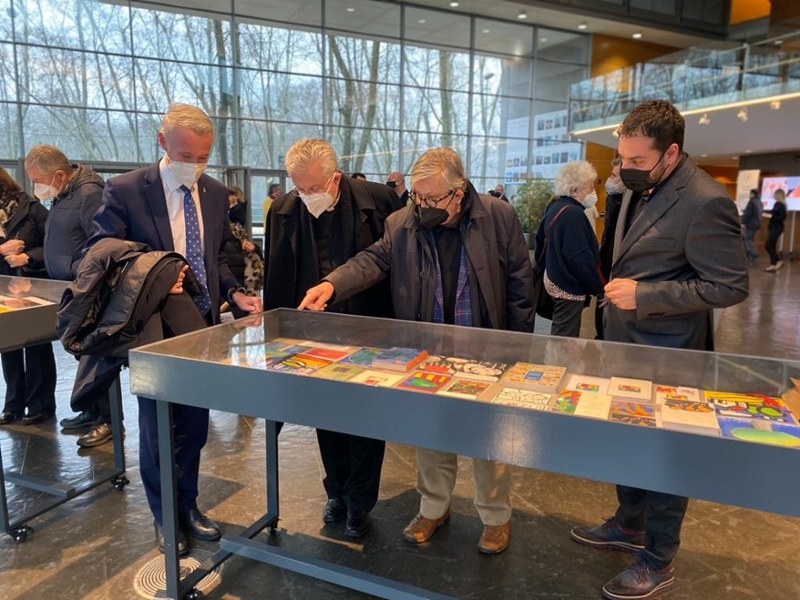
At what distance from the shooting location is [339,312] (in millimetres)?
2447

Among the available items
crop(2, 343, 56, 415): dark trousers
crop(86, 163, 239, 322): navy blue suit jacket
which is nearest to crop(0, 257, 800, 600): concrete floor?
crop(2, 343, 56, 415): dark trousers

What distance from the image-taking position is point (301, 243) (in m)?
2.41

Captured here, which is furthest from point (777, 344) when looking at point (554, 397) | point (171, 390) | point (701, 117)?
point (701, 117)

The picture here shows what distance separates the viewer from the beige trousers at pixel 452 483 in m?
2.26

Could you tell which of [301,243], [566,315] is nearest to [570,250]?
[566,315]

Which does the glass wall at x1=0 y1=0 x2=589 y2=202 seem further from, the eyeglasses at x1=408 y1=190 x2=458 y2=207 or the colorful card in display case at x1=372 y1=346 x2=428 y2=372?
the colorful card in display case at x1=372 y1=346 x2=428 y2=372

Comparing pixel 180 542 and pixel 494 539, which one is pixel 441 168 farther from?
pixel 180 542

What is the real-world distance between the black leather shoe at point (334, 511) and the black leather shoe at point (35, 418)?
2.08 meters

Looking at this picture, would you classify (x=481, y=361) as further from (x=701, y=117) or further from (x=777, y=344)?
(x=701, y=117)

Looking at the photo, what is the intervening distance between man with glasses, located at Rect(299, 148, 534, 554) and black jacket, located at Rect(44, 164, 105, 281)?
1707 mm

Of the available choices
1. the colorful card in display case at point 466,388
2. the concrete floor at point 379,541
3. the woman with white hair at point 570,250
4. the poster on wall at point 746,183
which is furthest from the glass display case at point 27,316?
the poster on wall at point 746,183

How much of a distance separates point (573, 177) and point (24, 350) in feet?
11.3

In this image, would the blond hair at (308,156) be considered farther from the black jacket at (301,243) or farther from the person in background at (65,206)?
the person in background at (65,206)

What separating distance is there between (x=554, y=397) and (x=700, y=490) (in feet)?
1.31
